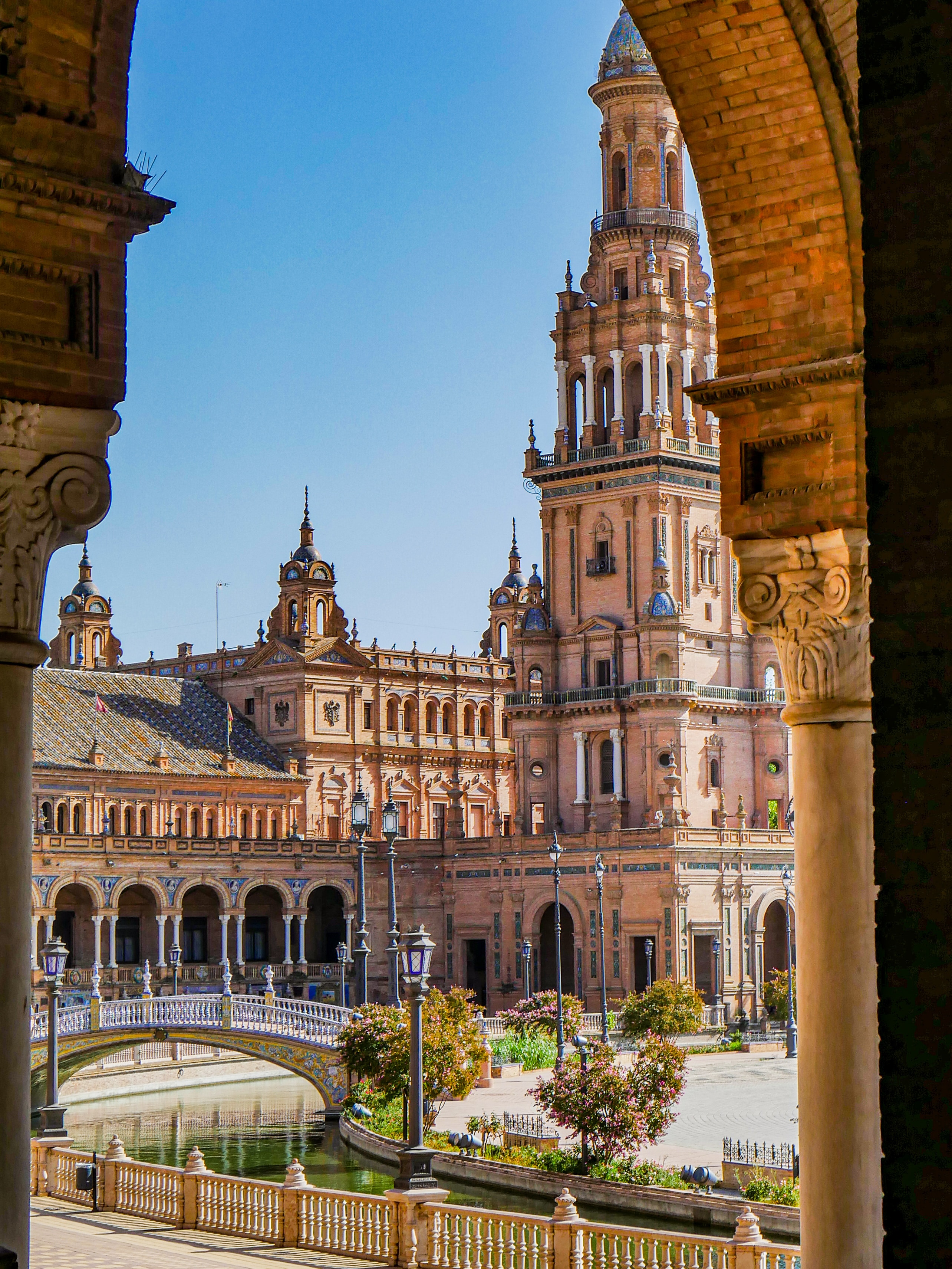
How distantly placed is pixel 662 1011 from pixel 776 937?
1713 centimetres

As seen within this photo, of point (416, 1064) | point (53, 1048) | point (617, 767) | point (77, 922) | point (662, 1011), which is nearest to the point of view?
point (416, 1064)

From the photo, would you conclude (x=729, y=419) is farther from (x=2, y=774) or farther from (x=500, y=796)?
(x=500, y=796)

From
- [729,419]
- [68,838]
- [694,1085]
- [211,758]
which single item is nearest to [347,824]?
[211,758]

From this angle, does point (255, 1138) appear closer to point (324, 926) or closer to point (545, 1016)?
point (545, 1016)

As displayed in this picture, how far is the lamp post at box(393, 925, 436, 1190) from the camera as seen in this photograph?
74.0 ft

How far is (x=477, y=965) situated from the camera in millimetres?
71000

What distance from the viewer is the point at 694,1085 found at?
151 feet

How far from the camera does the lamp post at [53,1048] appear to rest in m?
33.0

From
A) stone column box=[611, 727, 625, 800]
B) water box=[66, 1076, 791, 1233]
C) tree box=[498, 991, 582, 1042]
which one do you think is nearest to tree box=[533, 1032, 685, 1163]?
water box=[66, 1076, 791, 1233]

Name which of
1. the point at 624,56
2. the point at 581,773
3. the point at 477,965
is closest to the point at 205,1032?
the point at 581,773

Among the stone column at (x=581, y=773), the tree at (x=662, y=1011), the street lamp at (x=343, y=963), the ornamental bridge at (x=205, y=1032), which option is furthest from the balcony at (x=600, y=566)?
the ornamental bridge at (x=205, y=1032)

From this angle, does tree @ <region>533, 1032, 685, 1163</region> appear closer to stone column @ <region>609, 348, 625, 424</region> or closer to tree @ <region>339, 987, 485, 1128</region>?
tree @ <region>339, 987, 485, 1128</region>

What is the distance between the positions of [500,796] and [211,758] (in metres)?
16.8

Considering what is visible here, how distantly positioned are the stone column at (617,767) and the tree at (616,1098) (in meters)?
36.4
